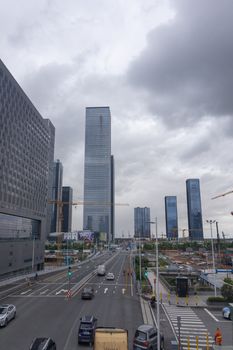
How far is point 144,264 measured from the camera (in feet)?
313

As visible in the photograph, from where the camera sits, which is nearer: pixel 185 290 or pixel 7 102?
pixel 185 290

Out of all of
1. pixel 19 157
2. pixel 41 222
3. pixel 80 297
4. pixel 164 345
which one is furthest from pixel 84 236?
pixel 164 345

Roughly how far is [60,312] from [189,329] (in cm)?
1566

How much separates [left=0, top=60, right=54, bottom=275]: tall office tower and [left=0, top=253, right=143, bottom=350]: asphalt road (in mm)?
27682

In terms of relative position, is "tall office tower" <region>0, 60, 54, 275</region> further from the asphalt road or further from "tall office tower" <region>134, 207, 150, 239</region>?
"tall office tower" <region>134, 207, 150, 239</region>

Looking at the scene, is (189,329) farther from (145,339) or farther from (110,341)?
(110,341)

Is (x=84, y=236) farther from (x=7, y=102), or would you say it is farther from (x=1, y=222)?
(x=7, y=102)

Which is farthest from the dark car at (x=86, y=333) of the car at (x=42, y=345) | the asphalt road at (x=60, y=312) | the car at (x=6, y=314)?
the car at (x=6, y=314)

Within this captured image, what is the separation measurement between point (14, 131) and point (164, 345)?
75.1 metres

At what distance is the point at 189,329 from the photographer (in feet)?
99.1

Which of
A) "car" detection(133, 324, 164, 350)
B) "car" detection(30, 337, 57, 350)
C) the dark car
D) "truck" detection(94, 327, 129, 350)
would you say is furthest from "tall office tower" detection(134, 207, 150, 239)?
"car" detection(30, 337, 57, 350)

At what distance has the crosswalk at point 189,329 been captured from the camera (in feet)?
83.6

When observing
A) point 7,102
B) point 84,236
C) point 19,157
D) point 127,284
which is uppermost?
point 7,102

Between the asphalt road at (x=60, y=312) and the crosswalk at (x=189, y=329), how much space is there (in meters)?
4.21
